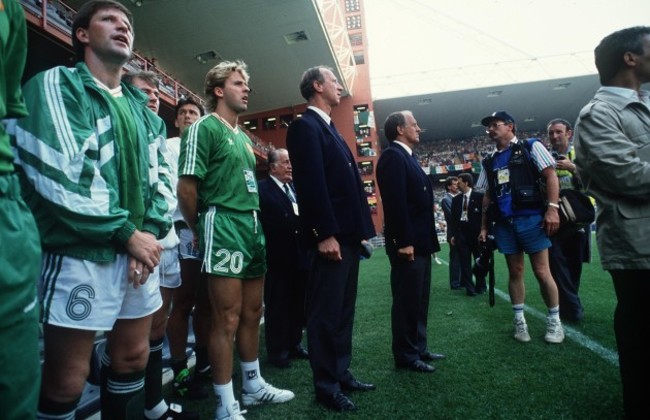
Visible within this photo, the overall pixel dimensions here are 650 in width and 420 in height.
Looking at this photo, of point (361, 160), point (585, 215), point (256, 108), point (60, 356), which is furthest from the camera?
point (361, 160)

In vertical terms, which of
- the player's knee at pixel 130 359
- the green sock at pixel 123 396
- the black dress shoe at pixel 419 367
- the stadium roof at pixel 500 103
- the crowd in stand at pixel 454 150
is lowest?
the black dress shoe at pixel 419 367

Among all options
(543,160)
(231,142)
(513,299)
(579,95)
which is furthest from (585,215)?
(579,95)

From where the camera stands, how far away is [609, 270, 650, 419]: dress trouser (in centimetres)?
155

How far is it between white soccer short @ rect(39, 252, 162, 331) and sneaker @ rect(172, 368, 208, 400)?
4.12 feet

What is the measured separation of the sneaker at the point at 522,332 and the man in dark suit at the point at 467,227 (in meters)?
2.32

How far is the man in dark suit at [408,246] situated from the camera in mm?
2645

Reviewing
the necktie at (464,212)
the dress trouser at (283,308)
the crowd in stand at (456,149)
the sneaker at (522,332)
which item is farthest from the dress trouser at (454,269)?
the crowd in stand at (456,149)

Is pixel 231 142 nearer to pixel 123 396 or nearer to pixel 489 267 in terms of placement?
pixel 123 396

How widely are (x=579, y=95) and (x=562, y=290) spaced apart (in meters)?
35.0

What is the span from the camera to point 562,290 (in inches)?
143

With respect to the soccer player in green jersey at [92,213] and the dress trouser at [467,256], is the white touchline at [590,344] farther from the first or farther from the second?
the soccer player in green jersey at [92,213]

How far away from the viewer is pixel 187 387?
92.1 inches

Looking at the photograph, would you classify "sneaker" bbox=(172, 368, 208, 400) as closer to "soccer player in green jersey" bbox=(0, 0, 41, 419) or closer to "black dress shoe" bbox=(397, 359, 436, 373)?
"black dress shoe" bbox=(397, 359, 436, 373)

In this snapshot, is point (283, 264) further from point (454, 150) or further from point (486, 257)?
point (454, 150)
